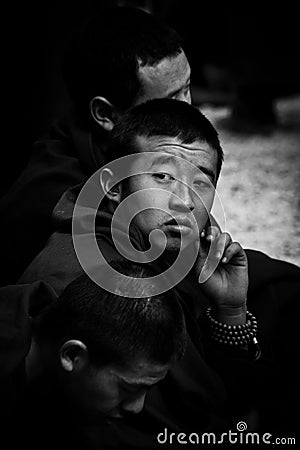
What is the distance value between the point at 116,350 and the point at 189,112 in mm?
801

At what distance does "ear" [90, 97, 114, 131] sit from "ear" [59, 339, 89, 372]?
1164 mm

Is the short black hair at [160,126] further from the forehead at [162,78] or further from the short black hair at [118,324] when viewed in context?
the short black hair at [118,324]

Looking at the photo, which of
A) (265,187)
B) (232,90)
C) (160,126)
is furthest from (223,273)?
(232,90)

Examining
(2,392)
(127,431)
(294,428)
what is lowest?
(294,428)

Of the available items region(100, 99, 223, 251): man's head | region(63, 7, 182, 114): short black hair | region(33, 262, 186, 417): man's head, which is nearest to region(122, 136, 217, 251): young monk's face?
region(100, 99, 223, 251): man's head

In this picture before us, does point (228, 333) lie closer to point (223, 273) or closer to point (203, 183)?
point (223, 273)

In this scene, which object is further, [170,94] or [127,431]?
[170,94]

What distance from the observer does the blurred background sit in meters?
3.21

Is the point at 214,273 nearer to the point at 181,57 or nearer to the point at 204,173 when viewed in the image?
the point at 204,173

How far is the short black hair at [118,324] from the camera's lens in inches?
53.7

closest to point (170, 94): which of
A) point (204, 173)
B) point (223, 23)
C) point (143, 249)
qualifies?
point (204, 173)

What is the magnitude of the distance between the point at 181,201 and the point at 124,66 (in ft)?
2.65

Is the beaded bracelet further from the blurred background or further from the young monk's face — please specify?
the blurred background

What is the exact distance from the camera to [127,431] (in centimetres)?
163
